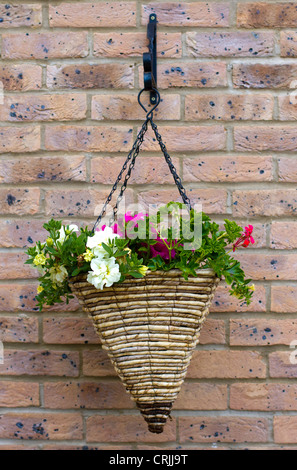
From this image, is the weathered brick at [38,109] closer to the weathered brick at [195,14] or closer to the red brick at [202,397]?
the weathered brick at [195,14]

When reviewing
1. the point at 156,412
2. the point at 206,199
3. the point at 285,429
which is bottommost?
the point at 285,429

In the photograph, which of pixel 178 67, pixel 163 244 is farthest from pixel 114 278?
pixel 178 67

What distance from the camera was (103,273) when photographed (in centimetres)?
86

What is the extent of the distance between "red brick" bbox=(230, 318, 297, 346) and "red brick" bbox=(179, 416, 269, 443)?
198 millimetres

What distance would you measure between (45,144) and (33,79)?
0.18m

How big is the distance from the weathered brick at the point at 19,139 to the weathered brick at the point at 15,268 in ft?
0.92

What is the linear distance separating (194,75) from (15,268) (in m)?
0.69

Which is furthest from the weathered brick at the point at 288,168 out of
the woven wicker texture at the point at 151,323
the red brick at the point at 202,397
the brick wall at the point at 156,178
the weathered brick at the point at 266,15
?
the red brick at the point at 202,397

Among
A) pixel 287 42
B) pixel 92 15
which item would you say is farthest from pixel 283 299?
pixel 92 15

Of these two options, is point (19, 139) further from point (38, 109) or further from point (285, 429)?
point (285, 429)

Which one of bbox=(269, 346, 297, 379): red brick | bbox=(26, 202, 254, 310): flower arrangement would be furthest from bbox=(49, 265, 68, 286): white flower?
bbox=(269, 346, 297, 379): red brick

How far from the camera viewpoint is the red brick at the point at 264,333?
1.23m

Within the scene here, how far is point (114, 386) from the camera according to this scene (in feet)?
4.06

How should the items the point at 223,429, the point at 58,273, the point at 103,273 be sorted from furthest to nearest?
the point at 223,429, the point at 58,273, the point at 103,273
